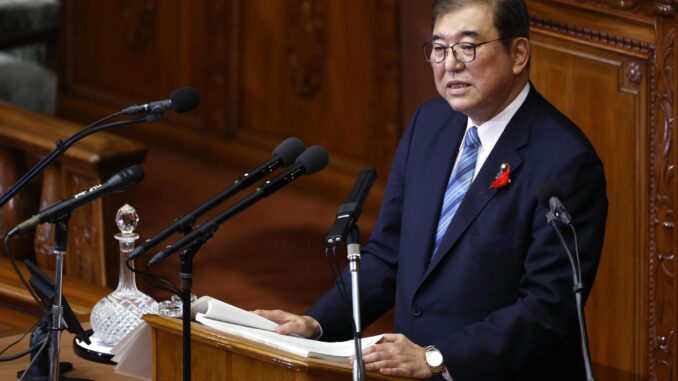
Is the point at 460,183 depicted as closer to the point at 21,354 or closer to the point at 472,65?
the point at 472,65

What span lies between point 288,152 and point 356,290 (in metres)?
0.40

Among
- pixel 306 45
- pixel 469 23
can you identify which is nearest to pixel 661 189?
pixel 469 23

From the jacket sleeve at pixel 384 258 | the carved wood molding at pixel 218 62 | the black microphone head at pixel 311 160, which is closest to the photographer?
the black microphone head at pixel 311 160

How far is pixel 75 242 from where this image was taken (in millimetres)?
4855

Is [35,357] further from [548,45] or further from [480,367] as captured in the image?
[548,45]

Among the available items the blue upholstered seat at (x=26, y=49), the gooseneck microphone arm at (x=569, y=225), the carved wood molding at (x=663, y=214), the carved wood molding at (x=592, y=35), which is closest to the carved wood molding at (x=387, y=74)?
the blue upholstered seat at (x=26, y=49)

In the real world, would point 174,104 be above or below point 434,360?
above

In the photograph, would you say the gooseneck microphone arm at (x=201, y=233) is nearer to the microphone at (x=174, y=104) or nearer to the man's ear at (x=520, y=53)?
the microphone at (x=174, y=104)

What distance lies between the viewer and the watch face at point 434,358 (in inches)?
132

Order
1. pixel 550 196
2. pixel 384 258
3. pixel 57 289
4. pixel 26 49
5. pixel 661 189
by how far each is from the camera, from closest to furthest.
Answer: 1. pixel 550 196
2. pixel 57 289
3. pixel 384 258
4. pixel 661 189
5. pixel 26 49

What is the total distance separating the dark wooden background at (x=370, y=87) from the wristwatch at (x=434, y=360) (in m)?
1.59

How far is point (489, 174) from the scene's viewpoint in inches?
139

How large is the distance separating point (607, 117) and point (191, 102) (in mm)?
1952

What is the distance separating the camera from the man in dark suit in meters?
3.36
